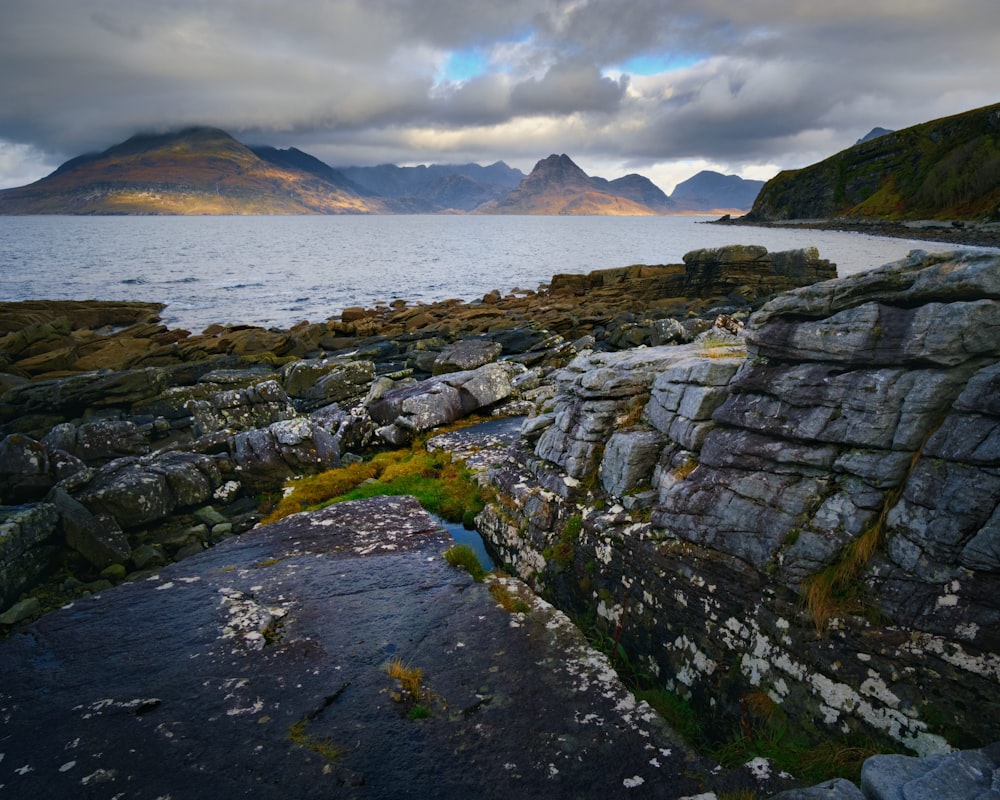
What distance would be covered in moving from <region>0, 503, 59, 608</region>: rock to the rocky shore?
5 cm

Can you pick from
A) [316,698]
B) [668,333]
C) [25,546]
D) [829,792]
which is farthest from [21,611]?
[668,333]

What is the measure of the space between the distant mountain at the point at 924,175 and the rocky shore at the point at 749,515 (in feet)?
446

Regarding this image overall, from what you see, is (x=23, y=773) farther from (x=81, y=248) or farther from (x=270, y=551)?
(x=81, y=248)

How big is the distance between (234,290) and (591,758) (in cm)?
8119

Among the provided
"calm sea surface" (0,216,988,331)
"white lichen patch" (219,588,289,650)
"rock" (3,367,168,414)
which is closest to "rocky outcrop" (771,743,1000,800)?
"white lichen patch" (219,588,289,650)

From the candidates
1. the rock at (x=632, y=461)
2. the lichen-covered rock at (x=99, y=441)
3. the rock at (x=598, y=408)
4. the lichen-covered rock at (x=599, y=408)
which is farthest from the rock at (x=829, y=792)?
the lichen-covered rock at (x=99, y=441)

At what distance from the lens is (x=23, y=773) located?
638 cm

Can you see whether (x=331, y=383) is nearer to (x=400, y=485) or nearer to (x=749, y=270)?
(x=400, y=485)

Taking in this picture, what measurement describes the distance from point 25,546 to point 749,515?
1501 cm

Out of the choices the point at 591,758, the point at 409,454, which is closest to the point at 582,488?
the point at 591,758

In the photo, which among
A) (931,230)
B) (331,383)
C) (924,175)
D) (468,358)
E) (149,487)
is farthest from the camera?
(924,175)

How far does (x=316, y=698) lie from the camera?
24.6ft

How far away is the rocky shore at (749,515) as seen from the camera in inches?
243

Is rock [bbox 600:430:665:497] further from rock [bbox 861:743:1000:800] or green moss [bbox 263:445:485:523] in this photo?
rock [bbox 861:743:1000:800]
